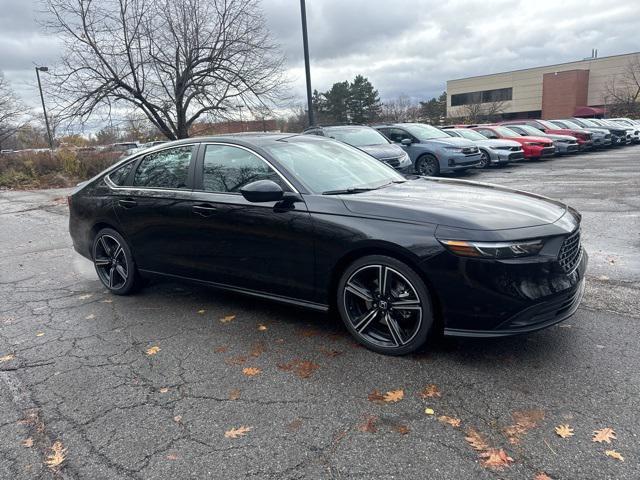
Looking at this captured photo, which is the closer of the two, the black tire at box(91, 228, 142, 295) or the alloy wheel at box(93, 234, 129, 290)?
the black tire at box(91, 228, 142, 295)

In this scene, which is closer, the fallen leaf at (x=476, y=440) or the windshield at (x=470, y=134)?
the fallen leaf at (x=476, y=440)

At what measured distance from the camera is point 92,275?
6.27m

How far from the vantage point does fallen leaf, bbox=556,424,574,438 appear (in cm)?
261

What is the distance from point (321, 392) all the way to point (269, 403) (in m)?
0.34

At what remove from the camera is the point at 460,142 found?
1478 centimetres

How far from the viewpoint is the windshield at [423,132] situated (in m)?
15.2

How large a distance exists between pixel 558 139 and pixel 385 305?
65.8 feet

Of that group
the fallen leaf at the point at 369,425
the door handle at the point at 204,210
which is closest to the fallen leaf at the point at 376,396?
the fallen leaf at the point at 369,425

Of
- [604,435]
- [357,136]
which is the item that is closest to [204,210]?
[604,435]

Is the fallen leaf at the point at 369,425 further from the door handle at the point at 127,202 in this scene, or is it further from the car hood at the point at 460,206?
the door handle at the point at 127,202

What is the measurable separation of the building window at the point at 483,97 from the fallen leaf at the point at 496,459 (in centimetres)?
7337

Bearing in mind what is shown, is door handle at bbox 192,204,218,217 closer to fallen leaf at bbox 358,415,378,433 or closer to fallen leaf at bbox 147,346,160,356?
fallen leaf at bbox 147,346,160,356

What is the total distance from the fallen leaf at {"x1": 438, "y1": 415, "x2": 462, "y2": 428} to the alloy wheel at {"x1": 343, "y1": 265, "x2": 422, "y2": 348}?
716 millimetres

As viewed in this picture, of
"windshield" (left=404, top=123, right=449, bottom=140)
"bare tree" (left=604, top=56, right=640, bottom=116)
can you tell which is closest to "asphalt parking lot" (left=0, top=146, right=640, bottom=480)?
"windshield" (left=404, top=123, right=449, bottom=140)
